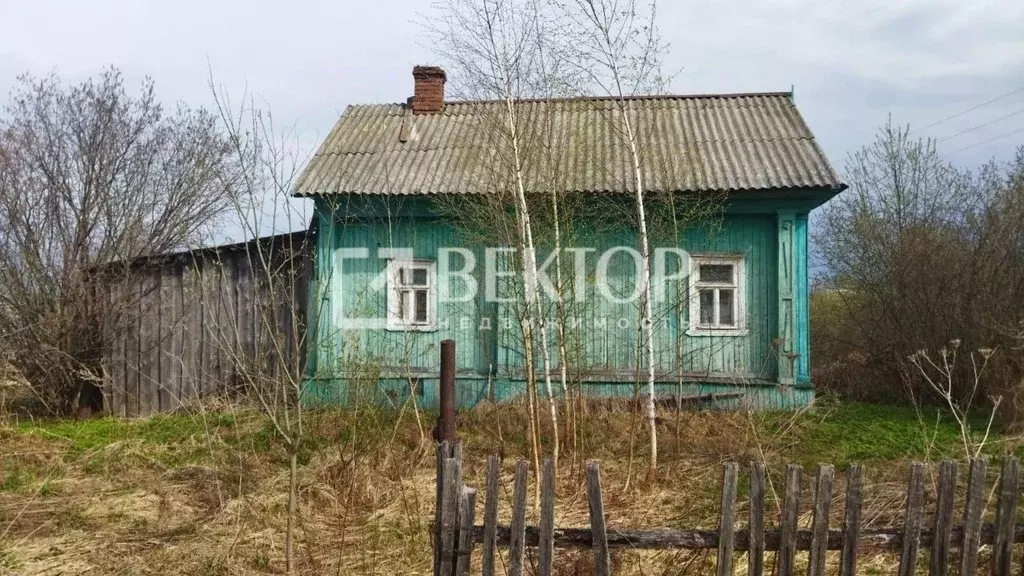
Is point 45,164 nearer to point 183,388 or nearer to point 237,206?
point 183,388

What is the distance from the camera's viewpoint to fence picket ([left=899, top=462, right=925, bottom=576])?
316 cm

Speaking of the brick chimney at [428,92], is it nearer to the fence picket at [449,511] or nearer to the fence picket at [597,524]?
the fence picket at [449,511]

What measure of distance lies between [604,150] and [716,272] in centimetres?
233

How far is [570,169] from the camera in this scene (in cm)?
969

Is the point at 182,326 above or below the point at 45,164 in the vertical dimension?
below

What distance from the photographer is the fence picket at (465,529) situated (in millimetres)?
3170

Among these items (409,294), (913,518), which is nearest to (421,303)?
(409,294)

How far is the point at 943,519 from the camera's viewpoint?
3229mm

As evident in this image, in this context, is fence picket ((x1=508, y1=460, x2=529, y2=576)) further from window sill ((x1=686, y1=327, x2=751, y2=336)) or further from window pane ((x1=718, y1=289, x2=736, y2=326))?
window pane ((x1=718, y1=289, x2=736, y2=326))

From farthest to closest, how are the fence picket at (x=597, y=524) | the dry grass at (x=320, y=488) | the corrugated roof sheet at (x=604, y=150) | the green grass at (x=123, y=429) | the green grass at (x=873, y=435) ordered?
the corrugated roof sheet at (x=604, y=150)
the green grass at (x=123, y=429)
the green grass at (x=873, y=435)
the dry grass at (x=320, y=488)
the fence picket at (x=597, y=524)

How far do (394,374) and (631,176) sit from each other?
4016 millimetres

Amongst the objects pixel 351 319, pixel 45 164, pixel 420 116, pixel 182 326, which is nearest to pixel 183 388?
pixel 182 326

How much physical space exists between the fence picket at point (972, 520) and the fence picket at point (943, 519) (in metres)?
0.10

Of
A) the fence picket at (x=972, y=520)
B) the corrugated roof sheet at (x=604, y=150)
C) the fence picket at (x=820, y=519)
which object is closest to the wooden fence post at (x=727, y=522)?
the fence picket at (x=820, y=519)
